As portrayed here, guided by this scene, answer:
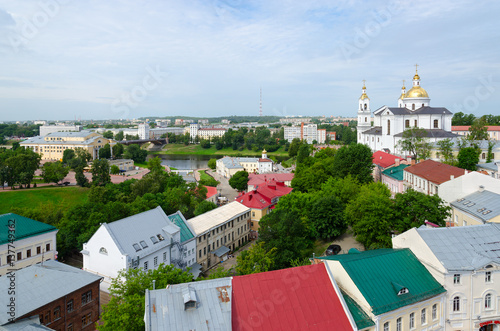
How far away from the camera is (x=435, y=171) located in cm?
2916

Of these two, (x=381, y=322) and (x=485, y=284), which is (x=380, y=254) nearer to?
(x=381, y=322)

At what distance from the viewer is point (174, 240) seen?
22.8m

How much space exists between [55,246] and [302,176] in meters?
26.0

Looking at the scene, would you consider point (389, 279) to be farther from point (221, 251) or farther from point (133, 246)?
point (221, 251)

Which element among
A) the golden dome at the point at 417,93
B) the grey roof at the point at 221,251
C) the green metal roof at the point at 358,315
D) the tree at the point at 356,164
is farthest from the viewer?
the golden dome at the point at 417,93

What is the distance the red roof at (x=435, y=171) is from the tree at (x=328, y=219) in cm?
755

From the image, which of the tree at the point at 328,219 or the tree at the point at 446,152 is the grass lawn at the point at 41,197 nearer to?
the tree at the point at 328,219

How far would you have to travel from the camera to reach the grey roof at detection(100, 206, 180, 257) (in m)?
20.1

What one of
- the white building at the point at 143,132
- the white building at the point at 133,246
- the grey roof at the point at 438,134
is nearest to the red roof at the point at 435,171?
the grey roof at the point at 438,134

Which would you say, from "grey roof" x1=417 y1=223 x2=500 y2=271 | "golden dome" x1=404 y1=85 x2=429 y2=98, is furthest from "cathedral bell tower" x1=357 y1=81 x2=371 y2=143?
"grey roof" x1=417 y1=223 x2=500 y2=271

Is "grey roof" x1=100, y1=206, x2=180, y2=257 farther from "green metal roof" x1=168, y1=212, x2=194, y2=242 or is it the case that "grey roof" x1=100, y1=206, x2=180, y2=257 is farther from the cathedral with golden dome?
the cathedral with golden dome

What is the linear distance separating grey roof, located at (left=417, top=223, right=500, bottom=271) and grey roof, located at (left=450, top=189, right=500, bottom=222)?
4154 millimetres

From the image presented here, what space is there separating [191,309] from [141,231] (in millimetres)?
11122

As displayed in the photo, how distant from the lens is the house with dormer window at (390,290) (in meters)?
12.0
